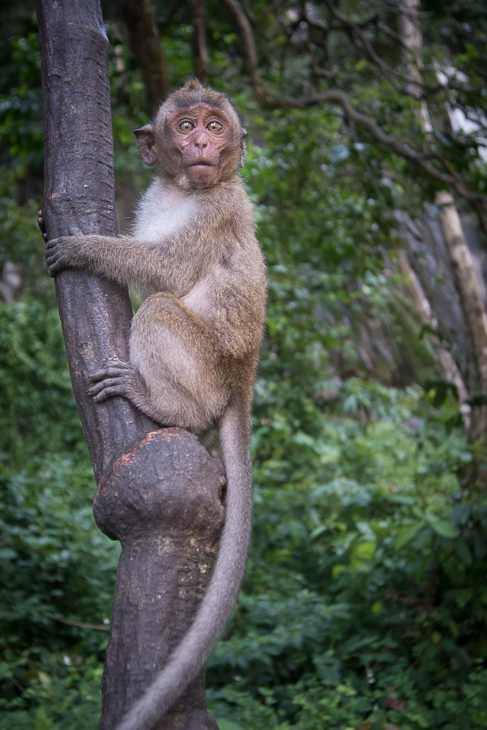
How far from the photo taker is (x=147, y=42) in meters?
5.92

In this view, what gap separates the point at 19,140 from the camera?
6832 mm

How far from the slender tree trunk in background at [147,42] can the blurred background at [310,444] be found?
0.07 ft

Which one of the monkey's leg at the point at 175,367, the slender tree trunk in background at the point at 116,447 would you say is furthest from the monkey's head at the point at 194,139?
the monkey's leg at the point at 175,367

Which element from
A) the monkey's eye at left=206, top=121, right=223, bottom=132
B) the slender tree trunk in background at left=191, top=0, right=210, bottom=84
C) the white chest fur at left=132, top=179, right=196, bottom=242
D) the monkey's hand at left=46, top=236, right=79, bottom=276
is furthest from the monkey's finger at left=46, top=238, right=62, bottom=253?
the slender tree trunk in background at left=191, top=0, right=210, bottom=84

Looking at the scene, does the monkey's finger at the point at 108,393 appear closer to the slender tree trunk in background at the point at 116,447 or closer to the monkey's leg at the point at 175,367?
the slender tree trunk in background at the point at 116,447

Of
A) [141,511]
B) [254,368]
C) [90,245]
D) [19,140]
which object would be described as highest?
[19,140]

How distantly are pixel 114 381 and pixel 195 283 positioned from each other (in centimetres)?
91

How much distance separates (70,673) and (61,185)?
3.25 meters

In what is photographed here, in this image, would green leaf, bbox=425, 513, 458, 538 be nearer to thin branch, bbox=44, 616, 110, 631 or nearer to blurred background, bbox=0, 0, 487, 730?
blurred background, bbox=0, 0, 487, 730

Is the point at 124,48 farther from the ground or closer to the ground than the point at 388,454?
farther from the ground

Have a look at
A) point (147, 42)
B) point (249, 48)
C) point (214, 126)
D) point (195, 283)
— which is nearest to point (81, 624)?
point (195, 283)

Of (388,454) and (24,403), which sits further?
(388,454)

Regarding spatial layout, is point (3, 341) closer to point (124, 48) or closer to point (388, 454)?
point (124, 48)

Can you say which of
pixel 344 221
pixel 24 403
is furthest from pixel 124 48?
pixel 24 403
